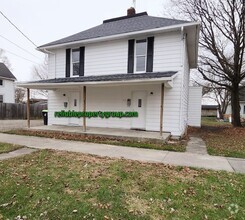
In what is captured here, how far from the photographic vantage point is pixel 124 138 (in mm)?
8758

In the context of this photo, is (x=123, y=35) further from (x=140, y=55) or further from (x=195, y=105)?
(x=195, y=105)

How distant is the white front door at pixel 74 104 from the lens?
12.4 m

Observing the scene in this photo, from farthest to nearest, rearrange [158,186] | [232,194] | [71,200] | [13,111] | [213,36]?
[13,111]
[213,36]
[158,186]
[232,194]
[71,200]

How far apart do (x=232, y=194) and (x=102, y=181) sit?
2.50m

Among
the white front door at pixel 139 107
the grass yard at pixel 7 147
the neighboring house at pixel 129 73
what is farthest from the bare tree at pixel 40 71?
the grass yard at pixel 7 147

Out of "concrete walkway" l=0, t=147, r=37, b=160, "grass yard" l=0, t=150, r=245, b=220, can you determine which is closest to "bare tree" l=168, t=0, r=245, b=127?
"grass yard" l=0, t=150, r=245, b=220

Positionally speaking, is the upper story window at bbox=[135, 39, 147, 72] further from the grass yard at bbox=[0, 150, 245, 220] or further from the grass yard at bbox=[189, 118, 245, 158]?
the grass yard at bbox=[0, 150, 245, 220]

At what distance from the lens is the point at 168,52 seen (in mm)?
9883

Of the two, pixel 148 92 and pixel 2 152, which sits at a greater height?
pixel 148 92

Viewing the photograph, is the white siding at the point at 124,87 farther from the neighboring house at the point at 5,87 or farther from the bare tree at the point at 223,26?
the neighboring house at the point at 5,87

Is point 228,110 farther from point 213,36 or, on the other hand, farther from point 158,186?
point 158,186

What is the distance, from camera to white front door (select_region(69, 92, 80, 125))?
40.8 ft

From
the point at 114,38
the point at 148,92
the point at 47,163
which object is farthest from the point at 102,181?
the point at 114,38

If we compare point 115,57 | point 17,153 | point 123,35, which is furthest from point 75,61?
point 17,153
